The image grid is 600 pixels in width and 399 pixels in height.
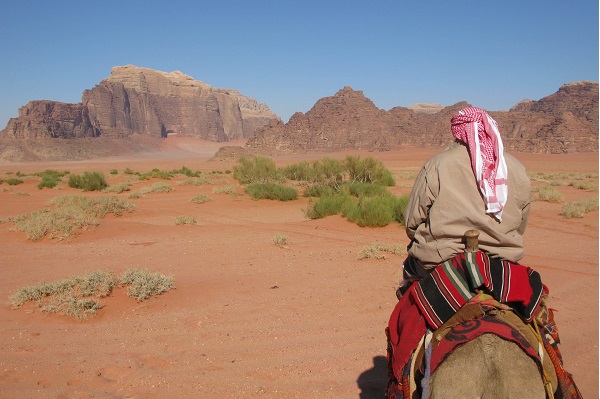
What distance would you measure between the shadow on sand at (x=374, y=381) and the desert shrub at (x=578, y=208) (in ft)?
41.5

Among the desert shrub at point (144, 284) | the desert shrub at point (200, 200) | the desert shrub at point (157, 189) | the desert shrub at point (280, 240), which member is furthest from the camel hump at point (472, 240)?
the desert shrub at point (157, 189)

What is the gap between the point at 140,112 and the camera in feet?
483

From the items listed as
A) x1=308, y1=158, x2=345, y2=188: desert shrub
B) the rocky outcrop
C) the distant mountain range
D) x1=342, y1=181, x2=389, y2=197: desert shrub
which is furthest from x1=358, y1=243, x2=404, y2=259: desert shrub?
the rocky outcrop

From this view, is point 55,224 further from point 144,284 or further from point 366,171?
point 366,171

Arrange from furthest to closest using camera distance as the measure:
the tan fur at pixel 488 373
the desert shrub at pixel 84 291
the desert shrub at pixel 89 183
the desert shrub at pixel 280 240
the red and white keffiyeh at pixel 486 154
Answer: the desert shrub at pixel 89 183
the desert shrub at pixel 280 240
the desert shrub at pixel 84 291
the red and white keffiyeh at pixel 486 154
the tan fur at pixel 488 373

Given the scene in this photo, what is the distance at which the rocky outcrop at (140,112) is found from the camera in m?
111

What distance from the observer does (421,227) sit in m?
2.82

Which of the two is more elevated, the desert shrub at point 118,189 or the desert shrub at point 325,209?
the desert shrub at point 118,189

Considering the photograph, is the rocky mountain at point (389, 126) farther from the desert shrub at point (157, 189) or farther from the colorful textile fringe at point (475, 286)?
the colorful textile fringe at point (475, 286)

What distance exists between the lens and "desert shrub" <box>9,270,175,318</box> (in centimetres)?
626

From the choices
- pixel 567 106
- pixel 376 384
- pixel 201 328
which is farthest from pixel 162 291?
pixel 567 106

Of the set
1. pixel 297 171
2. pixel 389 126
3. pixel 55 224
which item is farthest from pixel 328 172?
pixel 389 126

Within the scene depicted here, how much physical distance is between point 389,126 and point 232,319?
10911 centimetres

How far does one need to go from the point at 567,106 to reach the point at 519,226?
136 meters
